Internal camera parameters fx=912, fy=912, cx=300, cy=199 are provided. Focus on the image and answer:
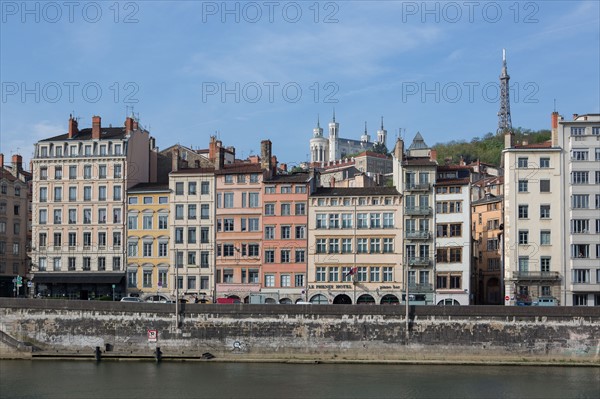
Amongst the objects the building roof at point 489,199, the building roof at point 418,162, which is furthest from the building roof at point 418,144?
the building roof at point 418,162

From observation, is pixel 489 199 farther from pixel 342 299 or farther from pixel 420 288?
pixel 342 299

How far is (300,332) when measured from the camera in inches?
2810

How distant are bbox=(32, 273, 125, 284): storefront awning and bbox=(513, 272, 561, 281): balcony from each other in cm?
3737

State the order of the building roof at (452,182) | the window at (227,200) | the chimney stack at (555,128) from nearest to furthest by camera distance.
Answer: the chimney stack at (555,128) → the building roof at (452,182) → the window at (227,200)

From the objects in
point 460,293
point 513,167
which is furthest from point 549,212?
point 460,293

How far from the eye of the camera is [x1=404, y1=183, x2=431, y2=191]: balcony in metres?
83.7

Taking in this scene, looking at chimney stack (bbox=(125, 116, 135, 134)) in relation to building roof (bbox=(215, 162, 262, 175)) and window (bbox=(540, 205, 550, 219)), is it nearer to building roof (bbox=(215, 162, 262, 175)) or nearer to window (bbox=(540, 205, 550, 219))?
building roof (bbox=(215, 162, 262, 175))

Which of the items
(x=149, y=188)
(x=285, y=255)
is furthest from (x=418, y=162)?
(x=149, y=188)

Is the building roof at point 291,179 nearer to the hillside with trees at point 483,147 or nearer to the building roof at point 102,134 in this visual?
the building roof at point 102,134

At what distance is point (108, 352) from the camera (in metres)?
73.2

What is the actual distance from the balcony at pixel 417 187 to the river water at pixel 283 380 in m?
20.6

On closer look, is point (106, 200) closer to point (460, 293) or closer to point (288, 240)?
point (288, 240)

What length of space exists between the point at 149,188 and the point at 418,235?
2661 cm

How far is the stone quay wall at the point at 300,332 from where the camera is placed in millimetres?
69062
